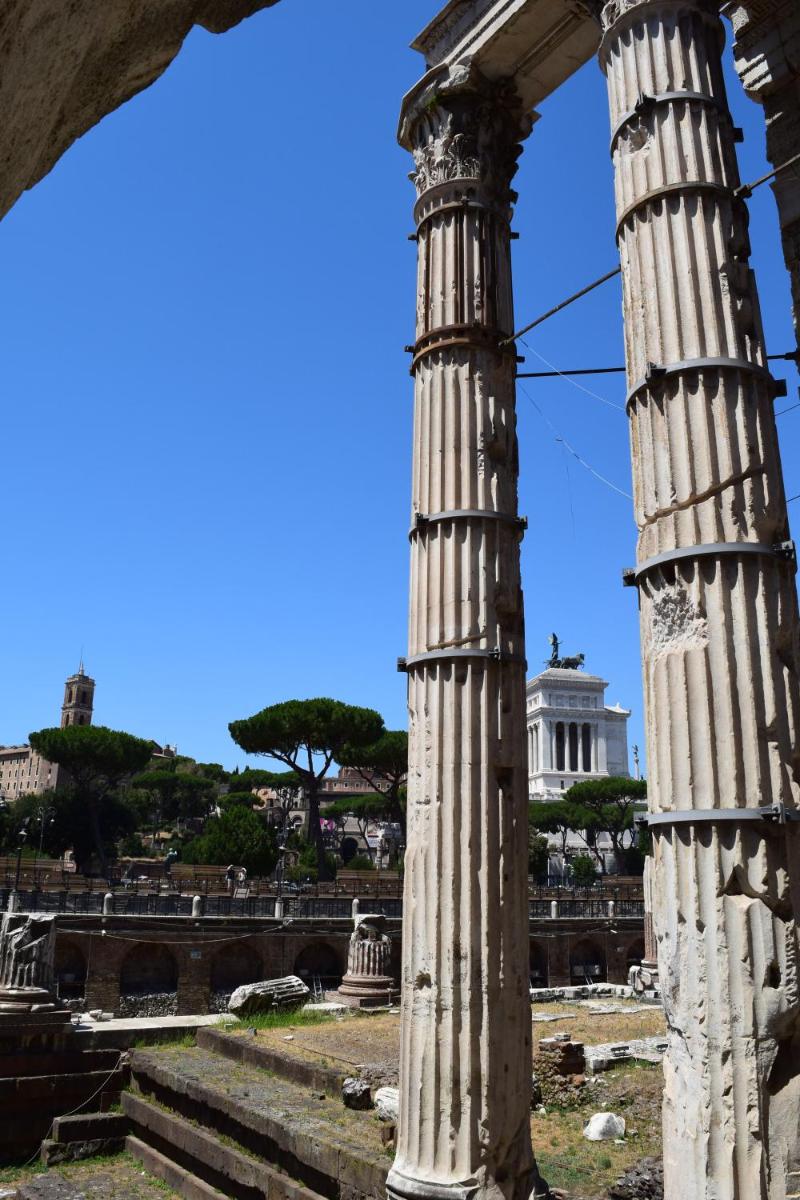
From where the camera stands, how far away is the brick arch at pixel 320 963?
79.3ft

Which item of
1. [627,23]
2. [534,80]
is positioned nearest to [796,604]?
[627,23]

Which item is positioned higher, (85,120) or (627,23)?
(627,23)

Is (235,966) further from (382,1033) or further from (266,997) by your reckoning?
(382,1033)

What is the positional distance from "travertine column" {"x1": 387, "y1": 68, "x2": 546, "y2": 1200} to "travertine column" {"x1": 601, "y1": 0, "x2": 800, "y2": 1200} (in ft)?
4.70

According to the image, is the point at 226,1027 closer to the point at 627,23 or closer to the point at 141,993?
the point at 141,993

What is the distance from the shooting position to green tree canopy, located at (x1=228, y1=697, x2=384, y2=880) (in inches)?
1540

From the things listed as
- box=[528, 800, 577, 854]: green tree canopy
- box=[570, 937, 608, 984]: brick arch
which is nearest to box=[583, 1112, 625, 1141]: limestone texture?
box=[570, 937, 608, 984]: brick arch

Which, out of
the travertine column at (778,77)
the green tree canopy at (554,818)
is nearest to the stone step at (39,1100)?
the travertine column at (778,77)

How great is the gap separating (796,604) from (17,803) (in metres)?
59.1

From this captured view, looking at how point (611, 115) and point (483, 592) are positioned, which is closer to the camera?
point (611, 115)

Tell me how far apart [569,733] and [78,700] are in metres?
50.9

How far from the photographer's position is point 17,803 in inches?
2228

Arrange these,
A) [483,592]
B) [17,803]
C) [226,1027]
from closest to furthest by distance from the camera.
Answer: [483,592] < [226,1027] < [17,803]

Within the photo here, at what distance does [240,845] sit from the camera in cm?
3559
